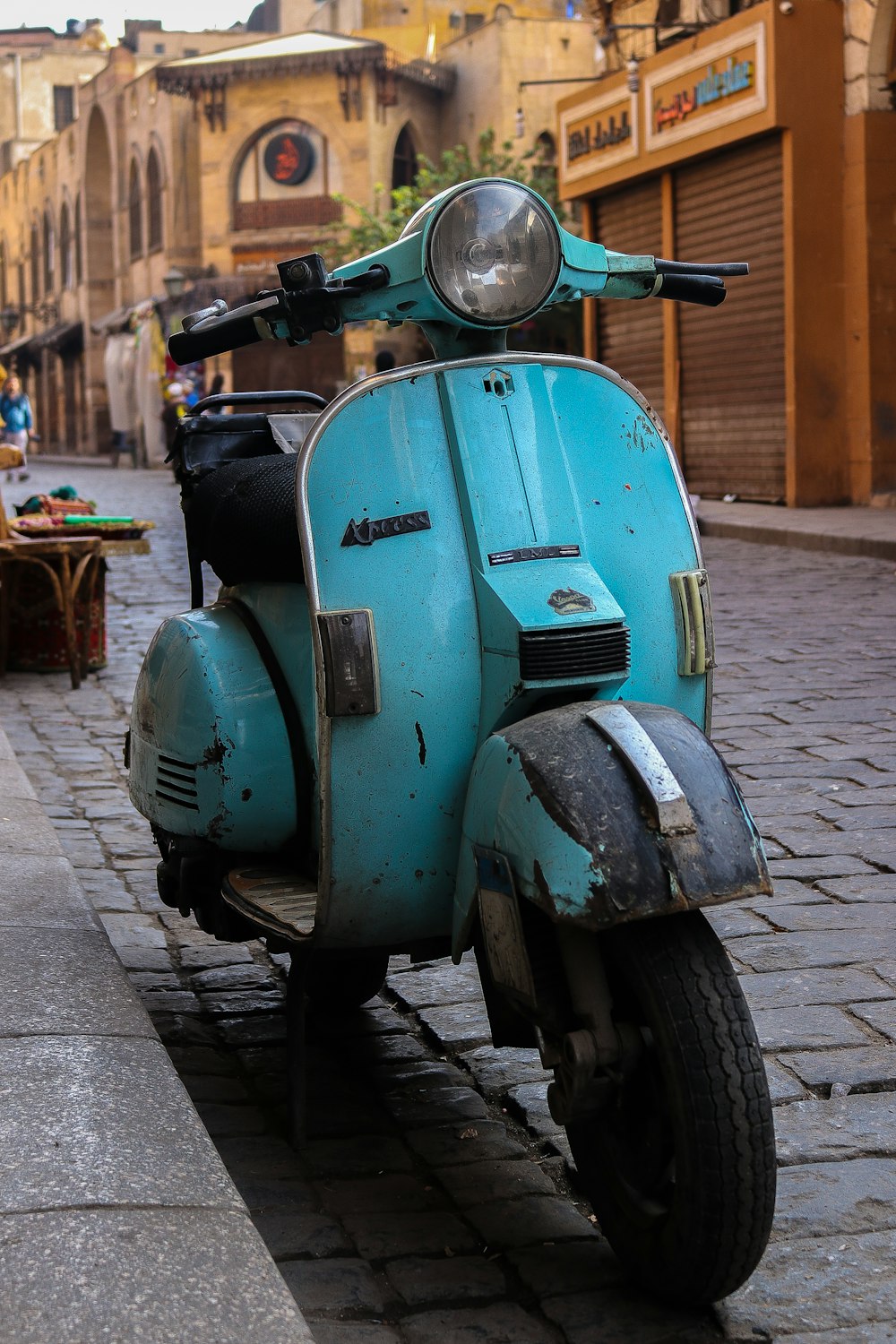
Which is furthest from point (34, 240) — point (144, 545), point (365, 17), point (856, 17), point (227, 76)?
point (144, 545)

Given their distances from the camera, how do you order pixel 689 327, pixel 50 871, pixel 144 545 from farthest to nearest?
pixel 689 327 → pixel 144 545 → pixel 50 871

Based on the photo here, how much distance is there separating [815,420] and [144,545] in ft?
32.9

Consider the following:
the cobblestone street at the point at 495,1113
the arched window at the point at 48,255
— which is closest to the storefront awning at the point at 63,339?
the arched window at the point at 48,255

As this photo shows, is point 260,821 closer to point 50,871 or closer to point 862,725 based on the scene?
point 50,871

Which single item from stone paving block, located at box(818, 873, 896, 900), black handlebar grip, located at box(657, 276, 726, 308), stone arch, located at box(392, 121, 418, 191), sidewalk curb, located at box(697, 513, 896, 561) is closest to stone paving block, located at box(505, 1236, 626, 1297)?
black handlebar grip, located at box(657, 276, 726, 308)

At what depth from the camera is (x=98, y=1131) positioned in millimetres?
2395

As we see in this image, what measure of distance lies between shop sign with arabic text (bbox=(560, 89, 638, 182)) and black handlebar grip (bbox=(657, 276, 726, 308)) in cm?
1678

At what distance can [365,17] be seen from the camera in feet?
140

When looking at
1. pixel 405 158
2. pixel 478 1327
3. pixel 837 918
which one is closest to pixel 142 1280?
pixel 478 1327

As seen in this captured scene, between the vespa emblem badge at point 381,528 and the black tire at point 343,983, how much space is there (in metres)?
0.89

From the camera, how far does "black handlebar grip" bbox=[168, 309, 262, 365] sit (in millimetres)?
2852

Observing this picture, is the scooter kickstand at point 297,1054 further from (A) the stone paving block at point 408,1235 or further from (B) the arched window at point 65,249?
(B) the arched window at point 65,249

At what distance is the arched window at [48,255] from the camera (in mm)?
53916

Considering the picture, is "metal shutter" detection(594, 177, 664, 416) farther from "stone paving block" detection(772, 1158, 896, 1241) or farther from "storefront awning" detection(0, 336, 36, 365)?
"storefront awning" detection(0, 336, 36, 365)
